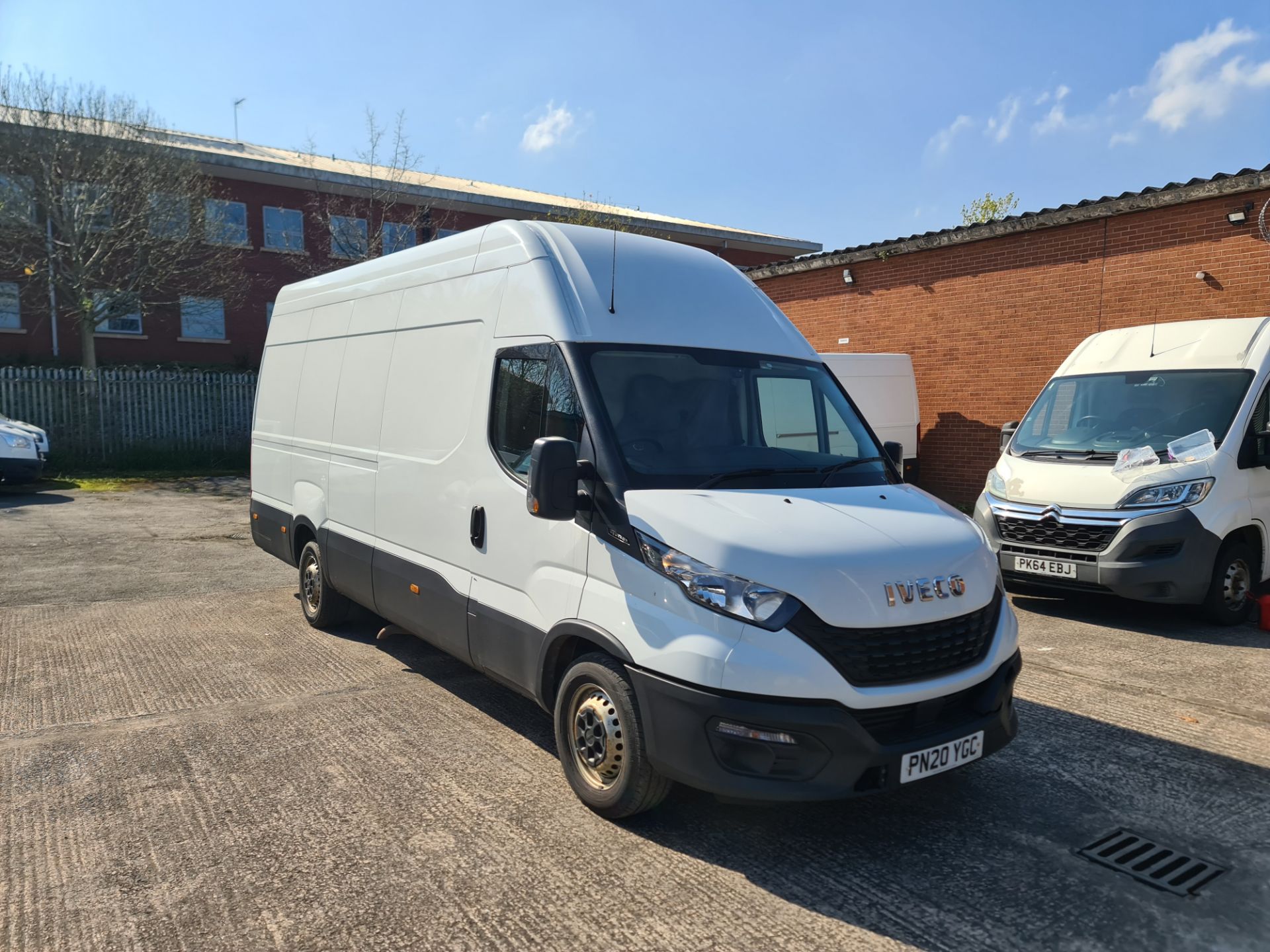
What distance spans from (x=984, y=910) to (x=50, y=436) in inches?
840

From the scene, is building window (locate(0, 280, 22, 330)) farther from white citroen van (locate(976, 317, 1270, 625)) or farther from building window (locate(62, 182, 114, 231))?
white citroen van (locate(976, 317, 1270, 625))

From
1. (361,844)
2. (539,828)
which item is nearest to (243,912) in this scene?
(361,844)

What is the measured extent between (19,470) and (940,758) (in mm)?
16460

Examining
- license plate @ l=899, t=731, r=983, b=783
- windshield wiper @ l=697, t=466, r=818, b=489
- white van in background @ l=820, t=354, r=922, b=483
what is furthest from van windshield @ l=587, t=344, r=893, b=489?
white van in background @ l=820, t=354, r=922, b=483

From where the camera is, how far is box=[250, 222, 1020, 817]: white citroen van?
11.1ft

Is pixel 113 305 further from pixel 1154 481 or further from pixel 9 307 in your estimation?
pixel 1154 481

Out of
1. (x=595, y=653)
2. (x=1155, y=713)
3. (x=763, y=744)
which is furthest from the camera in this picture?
(x=1155, y=713)

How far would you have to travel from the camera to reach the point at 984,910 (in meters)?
3.23

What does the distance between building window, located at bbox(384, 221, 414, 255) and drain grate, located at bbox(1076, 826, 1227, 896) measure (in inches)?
1061

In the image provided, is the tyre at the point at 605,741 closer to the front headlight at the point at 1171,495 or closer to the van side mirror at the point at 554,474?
the van side mirror at the point at 554,474

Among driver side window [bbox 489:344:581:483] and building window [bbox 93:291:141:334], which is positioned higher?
building window [bbox 93:291:141:334]

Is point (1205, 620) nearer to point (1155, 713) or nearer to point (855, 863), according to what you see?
point (1155, 713)

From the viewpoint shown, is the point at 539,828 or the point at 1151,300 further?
the point at 1151,300

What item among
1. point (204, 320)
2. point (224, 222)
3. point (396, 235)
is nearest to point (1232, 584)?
point (396, 235)
